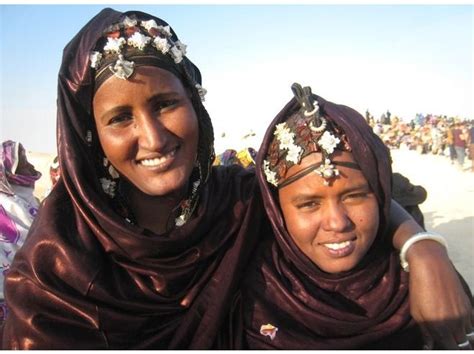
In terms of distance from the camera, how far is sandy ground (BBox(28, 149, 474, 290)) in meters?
7.01

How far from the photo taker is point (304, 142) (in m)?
2.07

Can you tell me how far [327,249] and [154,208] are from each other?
37.0 inches

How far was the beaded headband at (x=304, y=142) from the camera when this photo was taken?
2.01m

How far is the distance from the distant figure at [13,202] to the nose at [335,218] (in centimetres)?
266

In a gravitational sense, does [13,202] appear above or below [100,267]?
below

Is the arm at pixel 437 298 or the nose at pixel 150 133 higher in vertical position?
the nose at pixel 150 133

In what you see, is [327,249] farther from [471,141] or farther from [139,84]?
[471,141]

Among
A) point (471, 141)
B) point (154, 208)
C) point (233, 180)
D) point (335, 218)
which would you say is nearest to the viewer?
point (335, 218)

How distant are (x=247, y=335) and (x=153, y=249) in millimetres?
608

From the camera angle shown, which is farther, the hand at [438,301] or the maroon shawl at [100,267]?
the maroon shawl at [100,267]

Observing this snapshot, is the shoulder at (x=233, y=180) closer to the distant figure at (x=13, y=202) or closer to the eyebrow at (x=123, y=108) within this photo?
the eyebrow at (x=123, y=108)

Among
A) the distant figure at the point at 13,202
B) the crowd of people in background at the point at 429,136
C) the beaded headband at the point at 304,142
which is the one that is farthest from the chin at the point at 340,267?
the crowd of people in background at the point at 429,136

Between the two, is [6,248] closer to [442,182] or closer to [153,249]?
[153,249]

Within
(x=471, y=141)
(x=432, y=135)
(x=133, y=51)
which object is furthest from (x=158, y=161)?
(x=432, y=135)
